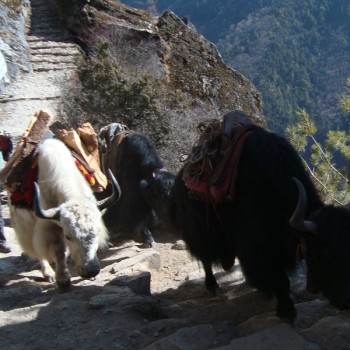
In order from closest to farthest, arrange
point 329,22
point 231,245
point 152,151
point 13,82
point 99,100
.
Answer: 1. point 231,245
2. point 152,151
3. point 99,100
4. point 13,82
5. point 329,22

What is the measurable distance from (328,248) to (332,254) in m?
0.04

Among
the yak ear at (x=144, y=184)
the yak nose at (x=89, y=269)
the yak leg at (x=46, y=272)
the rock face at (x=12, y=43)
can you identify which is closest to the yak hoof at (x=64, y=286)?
the yak nose at (x=89, y=269)

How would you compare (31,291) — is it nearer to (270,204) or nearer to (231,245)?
(231,245)

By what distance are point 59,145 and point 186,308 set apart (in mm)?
1659

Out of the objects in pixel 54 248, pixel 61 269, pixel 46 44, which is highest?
pixel 46 44

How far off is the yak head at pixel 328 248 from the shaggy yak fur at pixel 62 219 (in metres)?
1.50

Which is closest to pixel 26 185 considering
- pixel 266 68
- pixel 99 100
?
pixel 99 100

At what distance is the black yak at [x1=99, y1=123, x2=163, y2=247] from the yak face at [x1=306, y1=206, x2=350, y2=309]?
2864 mm

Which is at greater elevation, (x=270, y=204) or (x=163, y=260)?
(x=270, y=204)

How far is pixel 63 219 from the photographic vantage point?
3764 mm

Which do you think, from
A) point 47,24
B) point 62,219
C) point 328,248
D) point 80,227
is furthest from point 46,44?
point 328,248

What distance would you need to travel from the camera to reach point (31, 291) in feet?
13.8

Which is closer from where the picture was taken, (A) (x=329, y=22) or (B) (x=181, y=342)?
(B) (x=181, y=342)

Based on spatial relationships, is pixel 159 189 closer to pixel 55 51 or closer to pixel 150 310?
pixel 150 310
